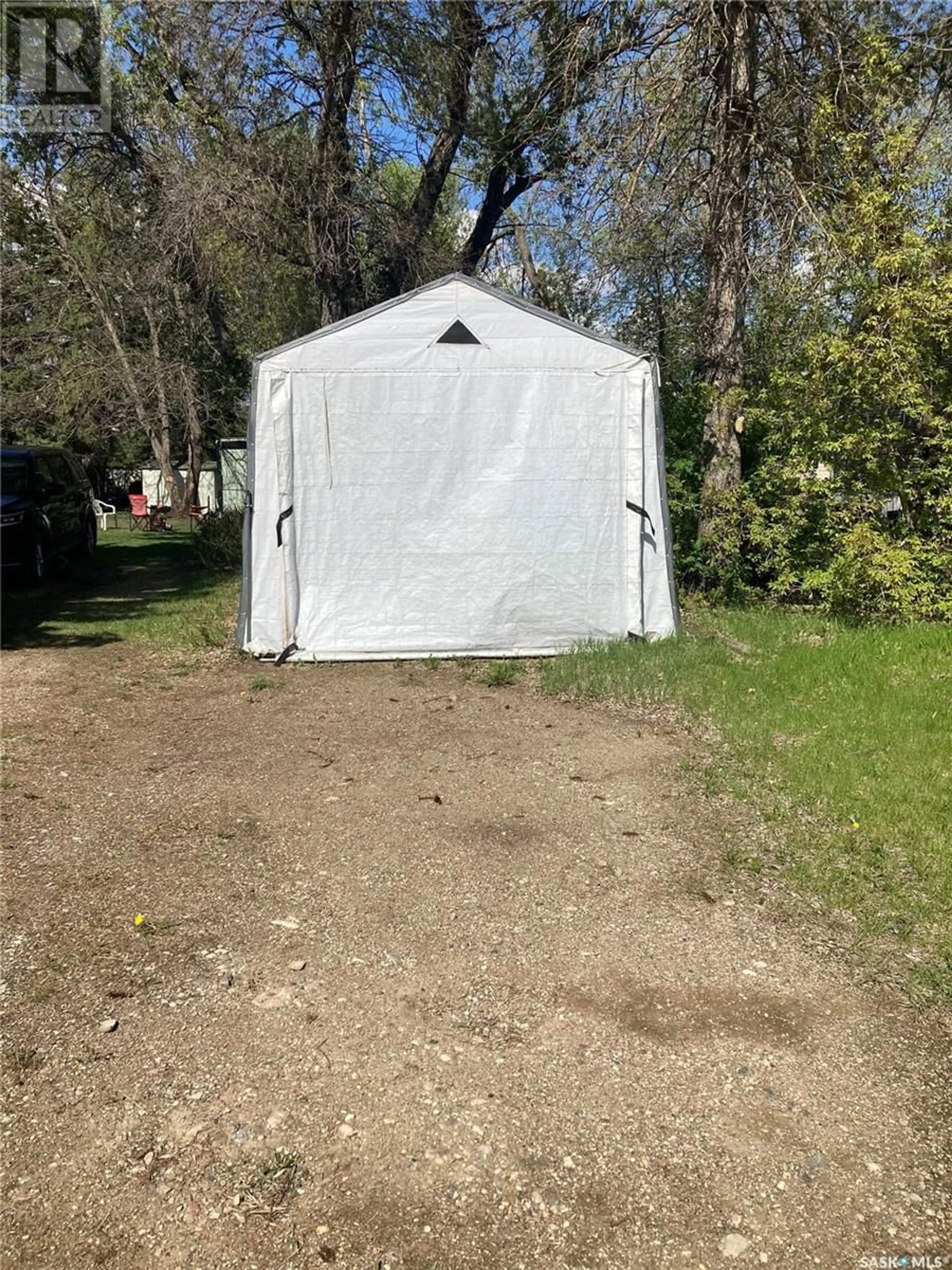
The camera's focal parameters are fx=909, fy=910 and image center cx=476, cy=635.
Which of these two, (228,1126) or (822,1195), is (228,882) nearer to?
(228,1126)

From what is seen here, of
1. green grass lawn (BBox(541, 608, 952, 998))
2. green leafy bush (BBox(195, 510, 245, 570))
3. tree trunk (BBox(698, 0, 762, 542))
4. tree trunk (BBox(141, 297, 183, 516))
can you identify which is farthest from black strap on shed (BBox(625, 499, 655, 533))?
tree trunk (BBox(141, 297, 183, 516))

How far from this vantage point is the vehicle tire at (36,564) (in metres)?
11.5

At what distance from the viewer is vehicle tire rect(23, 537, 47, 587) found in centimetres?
1155

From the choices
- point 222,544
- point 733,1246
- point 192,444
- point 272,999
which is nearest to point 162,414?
point 192,444

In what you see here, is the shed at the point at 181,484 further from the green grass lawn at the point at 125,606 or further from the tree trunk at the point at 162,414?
→ the green grass lawn at the point at 125,606

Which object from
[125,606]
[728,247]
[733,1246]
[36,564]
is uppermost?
[728,247]

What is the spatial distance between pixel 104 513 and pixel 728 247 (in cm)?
2092

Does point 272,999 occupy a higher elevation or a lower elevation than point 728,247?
lower

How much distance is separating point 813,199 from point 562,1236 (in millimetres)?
10326

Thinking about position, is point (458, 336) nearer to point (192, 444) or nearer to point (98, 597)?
point (98, 597)

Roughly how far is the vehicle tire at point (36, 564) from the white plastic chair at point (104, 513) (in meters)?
10.6

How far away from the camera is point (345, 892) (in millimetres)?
4008

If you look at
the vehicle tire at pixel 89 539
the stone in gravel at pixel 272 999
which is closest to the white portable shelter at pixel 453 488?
the stone in gravel at pixel 272 999

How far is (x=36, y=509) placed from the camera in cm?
1170
